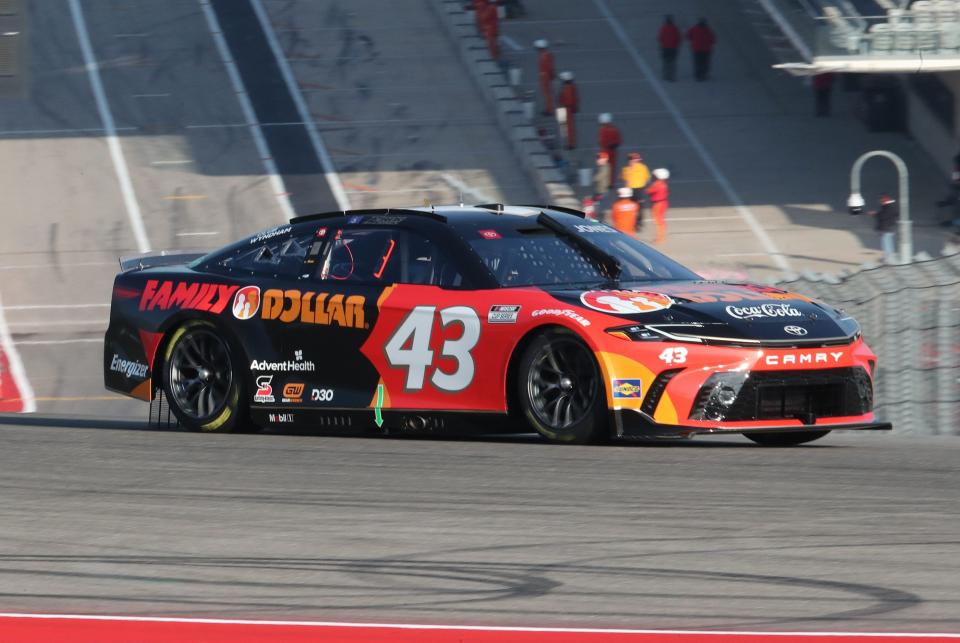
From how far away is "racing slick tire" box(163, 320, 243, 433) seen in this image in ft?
35.0

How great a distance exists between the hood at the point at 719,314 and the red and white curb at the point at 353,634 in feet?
14.0

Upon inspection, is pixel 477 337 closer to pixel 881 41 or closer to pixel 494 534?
pixel 494 534

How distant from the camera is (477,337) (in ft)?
31.7

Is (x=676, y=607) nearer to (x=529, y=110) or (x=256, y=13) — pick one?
(x=529, y=110)

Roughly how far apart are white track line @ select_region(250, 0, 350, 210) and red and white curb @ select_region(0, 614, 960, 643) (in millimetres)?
23682

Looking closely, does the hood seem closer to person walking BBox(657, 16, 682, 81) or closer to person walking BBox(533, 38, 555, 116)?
person walking BBox(533, 38, 555, 116)

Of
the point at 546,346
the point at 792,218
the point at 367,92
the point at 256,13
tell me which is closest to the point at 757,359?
the point at 546,346

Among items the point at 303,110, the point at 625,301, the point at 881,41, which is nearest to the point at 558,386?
the point at 625,301

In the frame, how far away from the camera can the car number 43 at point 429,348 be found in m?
9.71

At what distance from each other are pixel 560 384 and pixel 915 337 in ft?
11.5

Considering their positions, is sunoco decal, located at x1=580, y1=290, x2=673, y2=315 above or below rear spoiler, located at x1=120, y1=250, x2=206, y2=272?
below

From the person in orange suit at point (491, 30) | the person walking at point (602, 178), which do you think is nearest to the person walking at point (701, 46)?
the person in orange suit at point (491, 30)

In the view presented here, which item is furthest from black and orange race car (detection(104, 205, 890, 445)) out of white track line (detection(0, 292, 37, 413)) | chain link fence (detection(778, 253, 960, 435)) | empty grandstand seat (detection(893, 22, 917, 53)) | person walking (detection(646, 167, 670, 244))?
empty grandstand seat (detection(893, 22, 917, 53))

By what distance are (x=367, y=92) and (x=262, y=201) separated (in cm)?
532
